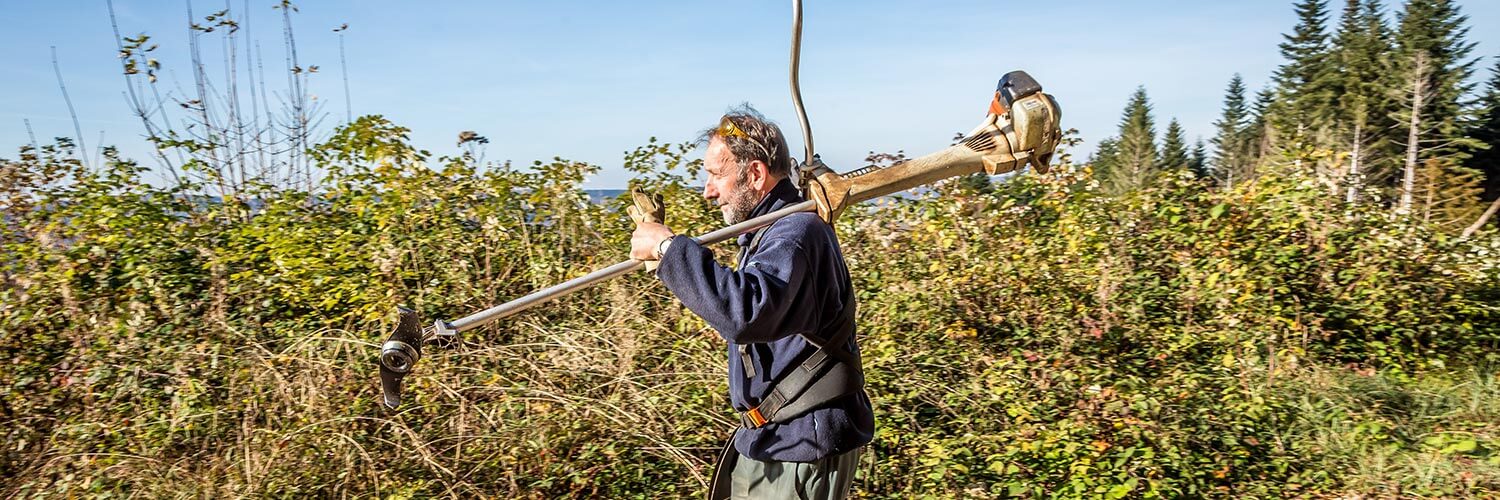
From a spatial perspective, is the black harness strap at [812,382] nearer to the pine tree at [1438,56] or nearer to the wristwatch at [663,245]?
the wristwatch at [663,245]

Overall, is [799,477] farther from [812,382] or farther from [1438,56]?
[1438,56]

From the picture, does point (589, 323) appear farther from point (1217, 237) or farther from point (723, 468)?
point (1217, 237)

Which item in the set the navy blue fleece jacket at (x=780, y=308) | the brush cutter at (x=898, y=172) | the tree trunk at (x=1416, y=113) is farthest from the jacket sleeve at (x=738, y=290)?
the tree trunk at (x=1416, y=113)

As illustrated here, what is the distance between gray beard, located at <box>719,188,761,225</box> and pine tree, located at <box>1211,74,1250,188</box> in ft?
231

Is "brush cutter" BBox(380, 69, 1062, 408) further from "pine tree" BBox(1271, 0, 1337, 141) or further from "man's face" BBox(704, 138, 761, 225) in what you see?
"pine tree" BBox(1271, 0, 1337, 141)

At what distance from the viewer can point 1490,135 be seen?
4988 centimetres

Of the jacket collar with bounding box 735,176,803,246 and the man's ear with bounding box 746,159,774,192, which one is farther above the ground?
the man's ear with bounding box 746,159,774,192

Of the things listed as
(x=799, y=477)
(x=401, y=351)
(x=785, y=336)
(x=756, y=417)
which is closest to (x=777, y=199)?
(x=785, y=336)

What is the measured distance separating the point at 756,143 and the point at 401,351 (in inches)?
39.3

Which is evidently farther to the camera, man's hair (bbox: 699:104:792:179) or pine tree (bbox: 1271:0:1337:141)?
pine tree (bbox: 1271:0:1337:141)

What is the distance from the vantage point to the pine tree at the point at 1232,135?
222 feet

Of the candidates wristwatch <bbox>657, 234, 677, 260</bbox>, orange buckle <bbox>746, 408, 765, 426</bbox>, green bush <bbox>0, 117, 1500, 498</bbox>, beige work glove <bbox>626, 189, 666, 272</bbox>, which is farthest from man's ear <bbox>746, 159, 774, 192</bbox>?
green bush <bbox>0, 117, 1500, 498</bbox>

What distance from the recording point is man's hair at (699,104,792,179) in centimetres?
266

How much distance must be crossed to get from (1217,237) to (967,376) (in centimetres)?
230
